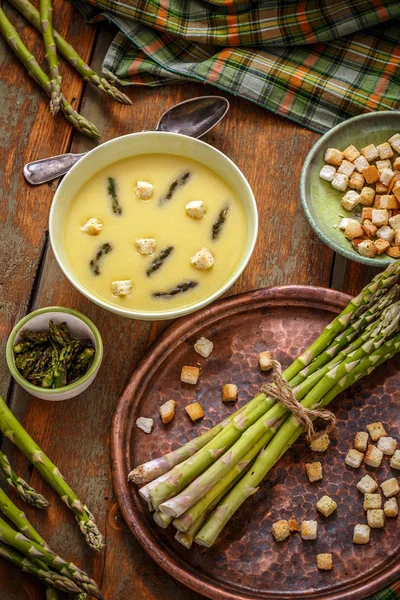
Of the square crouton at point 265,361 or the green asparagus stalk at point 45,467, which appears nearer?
the green asparagus stalk at point 45,467

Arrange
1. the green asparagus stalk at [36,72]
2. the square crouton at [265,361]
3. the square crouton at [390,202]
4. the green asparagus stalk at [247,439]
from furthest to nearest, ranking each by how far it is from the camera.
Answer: the green asparagus stalk at [36,72] → the square crouton at [390,202] → the square crouton at [265,361] → the green asparagus stalk at [247,439]

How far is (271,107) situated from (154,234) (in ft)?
2.48

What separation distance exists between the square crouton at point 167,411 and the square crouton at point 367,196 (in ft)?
3.22

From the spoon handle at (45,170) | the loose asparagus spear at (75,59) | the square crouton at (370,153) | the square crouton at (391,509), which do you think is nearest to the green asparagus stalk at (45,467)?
the spoon handle at (45,170)

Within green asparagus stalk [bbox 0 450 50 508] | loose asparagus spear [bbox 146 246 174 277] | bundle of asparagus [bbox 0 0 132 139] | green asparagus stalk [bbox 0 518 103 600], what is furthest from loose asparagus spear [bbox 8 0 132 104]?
green asparagus stalk [bbox 0 518 103 600]

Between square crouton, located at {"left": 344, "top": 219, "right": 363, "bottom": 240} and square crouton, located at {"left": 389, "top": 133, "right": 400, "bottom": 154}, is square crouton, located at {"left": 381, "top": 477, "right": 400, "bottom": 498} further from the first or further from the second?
square crouton, located at {"left": 389, "top": 133, "right": 400, "bottom": 154}

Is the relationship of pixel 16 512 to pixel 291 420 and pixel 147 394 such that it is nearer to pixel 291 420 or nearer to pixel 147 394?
pixel 147 394

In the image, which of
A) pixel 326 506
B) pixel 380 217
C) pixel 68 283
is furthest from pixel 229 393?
pixel 380 217

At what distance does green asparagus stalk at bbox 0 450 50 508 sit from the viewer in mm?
2598

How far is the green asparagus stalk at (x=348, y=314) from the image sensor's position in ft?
8.61

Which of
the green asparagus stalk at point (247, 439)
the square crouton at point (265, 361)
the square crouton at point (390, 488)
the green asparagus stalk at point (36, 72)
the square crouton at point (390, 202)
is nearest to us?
the green asparagus stalk at point (247, 439)

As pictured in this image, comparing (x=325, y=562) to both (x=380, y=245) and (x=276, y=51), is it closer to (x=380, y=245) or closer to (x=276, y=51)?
(x=380, y=245)

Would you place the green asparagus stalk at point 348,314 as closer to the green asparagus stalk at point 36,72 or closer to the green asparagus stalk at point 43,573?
the green asparagus stalk at point 43,573

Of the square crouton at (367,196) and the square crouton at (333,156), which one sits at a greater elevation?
the square crouton at (333,156)
